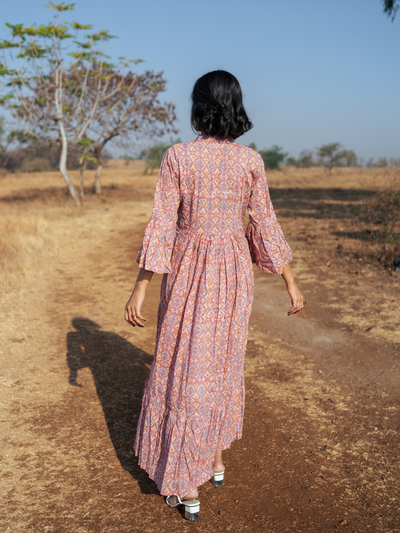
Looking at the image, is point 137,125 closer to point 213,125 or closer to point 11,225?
point 11,225

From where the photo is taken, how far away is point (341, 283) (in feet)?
18.5

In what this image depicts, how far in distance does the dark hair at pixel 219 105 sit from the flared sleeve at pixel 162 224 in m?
0.20

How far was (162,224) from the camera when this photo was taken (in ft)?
5.87

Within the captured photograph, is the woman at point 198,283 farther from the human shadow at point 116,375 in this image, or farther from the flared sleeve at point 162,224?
the human shadow at point 116,375

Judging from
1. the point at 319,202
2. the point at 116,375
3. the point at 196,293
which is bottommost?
the point at 116,375

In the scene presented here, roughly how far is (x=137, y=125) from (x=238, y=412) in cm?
1711

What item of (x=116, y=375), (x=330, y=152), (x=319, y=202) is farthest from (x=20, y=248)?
(x=330, y=152)

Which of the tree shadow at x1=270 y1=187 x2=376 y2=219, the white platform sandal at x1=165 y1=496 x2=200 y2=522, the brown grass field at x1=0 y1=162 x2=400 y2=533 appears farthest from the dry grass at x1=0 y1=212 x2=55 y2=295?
the tree shadow at x1=270 y1=187 x2=376 y2=219

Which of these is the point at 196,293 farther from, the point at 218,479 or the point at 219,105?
the point at 218,479

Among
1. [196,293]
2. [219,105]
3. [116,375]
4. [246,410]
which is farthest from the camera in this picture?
[116,375]

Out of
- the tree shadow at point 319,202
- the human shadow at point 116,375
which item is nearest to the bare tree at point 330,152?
the tree shadow at point 319,202

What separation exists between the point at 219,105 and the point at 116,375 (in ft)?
7.38

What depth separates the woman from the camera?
1.77m

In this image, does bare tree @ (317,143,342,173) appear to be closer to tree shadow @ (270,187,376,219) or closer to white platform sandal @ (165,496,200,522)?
tree shadow @ (270,187,376,219)
